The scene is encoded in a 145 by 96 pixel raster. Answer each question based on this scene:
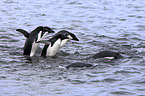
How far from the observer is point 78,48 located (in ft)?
49.8

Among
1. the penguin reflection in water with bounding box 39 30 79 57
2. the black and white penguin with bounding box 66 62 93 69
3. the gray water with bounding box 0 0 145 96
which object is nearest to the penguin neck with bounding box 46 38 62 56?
the penguin reflection in water with bounding box 39 30 79 57

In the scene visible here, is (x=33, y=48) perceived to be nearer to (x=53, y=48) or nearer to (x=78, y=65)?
(x=53, y=48)

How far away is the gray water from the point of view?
1034cm

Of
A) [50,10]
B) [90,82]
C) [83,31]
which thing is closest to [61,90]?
[90,82]

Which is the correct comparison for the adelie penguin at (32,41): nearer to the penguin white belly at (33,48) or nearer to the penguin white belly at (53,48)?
the penguin white belly at (33,48)

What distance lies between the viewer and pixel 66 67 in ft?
39.5

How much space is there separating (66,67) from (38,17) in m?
9.69

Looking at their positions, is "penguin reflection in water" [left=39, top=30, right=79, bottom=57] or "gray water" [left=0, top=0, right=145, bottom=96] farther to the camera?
"penguin reflection in water" [left=39, top=30, right=79, bottom=57]

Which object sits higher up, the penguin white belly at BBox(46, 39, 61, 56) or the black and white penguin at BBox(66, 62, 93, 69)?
the penguin white belly at BBox(46, 39, 61, 56)

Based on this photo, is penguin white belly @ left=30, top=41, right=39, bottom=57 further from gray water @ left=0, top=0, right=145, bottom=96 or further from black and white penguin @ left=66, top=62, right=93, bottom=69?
black and white penguin @ left=66, top=62, right=93, bottom=69

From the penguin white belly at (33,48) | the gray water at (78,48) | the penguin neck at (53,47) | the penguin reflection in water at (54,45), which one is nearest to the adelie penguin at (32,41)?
the penguin white belly at (33,48)

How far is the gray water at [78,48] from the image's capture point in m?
10.3

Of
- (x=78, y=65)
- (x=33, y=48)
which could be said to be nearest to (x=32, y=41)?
(x=33, y=48)

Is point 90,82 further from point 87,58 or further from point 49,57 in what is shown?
point 49,57
